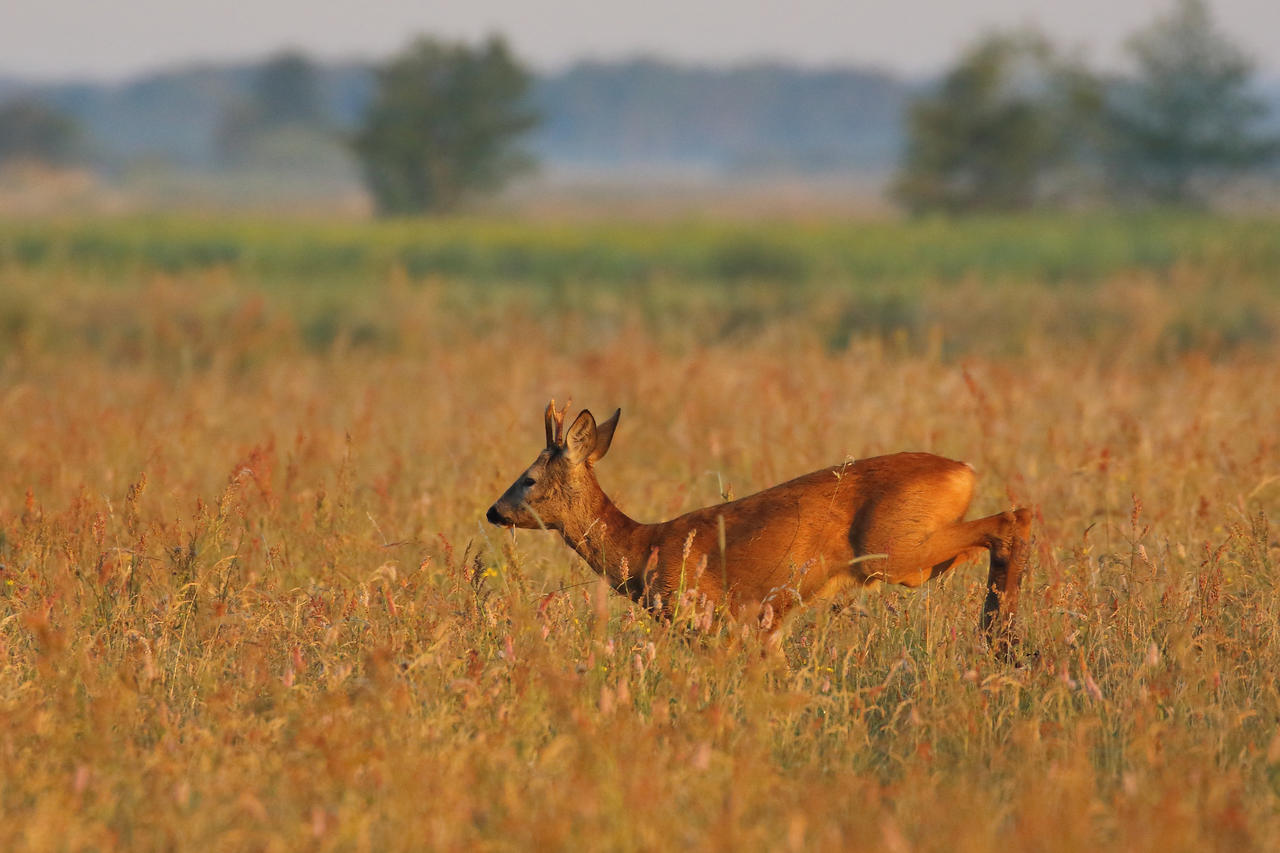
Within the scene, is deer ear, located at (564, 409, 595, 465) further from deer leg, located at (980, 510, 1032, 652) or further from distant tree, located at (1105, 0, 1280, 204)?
distant tree, located at (1105, 0, 1280, 204)

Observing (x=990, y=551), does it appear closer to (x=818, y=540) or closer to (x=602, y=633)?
(x=818, y=540)

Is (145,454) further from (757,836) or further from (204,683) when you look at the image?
(757,836)

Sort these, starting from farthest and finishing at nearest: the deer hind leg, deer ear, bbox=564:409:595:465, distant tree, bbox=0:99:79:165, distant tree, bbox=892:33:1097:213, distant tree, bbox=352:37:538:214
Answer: distant tree, bbox=0:99:79:165, distant tree, bbox=352:37:538:214, distant tree, bbox=892:33:1097:213, deer ear, bbox=564:409:595:465, the deer hind leg

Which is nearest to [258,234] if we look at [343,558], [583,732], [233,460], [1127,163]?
[233,460]

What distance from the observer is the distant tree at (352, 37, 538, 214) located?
60875mm

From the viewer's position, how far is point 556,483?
16.9ft

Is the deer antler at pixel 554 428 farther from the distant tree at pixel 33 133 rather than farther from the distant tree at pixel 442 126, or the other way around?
the distant tree at pixel 33 133

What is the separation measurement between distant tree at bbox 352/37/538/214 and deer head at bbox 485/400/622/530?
185ft

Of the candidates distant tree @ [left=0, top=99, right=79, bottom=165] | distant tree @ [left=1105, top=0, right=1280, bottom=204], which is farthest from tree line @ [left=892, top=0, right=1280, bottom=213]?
distant tree @ [left=0, top=99, right=79, bottom=165]

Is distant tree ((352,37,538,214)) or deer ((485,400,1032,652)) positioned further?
distant tree ((352,37,538,214))

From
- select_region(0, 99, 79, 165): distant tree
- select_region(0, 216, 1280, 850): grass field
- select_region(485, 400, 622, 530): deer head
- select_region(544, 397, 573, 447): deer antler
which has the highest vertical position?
select_region(0, 99, 79, 165): distant tree

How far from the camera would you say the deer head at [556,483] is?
16.8 feet

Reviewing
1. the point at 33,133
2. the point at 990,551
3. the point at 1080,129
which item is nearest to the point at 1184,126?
the point at 1080,129

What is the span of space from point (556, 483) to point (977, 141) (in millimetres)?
46800
